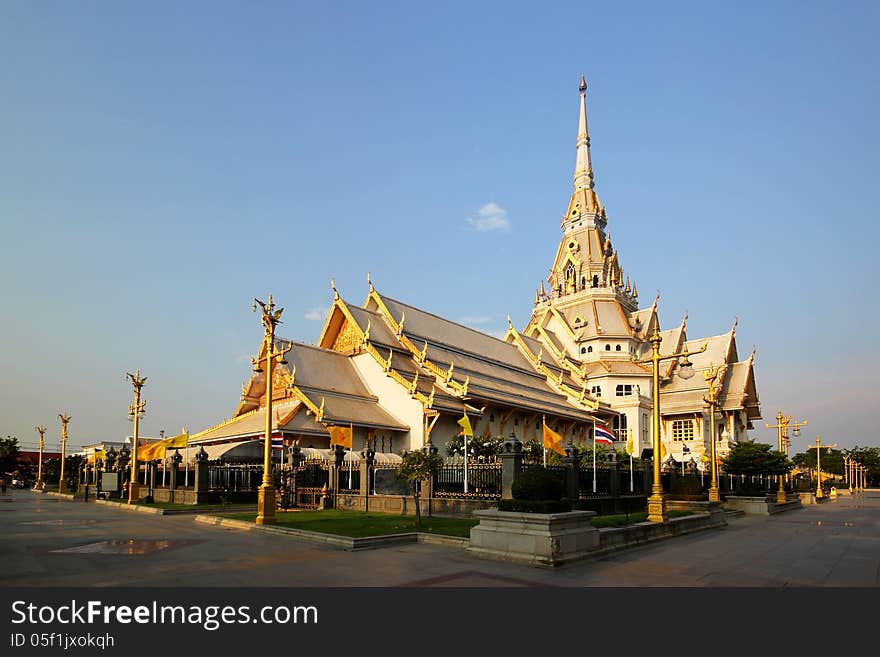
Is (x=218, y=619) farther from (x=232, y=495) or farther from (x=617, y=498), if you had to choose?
(x=232, y=495)

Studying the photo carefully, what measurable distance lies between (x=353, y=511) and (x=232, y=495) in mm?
8215

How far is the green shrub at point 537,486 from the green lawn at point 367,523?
2825 millimetres

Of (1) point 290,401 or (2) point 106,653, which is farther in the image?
(1) point 290,401

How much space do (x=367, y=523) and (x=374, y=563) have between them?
6707 millimetres

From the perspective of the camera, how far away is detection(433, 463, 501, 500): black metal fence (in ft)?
69.7

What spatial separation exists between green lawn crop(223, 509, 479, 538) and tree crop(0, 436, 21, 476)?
49.8 m

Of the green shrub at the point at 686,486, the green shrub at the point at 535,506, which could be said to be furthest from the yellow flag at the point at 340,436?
the green shrub at the point at 686,486

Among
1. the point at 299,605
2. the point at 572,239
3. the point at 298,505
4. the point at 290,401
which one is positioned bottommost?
the point at 298,505

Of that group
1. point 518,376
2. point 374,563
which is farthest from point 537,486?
point 518,376

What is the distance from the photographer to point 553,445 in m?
22.4

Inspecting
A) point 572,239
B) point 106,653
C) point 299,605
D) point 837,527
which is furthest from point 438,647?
point 572,239

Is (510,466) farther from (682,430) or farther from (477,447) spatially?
(682,430)

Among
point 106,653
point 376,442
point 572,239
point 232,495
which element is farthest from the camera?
point 572,239

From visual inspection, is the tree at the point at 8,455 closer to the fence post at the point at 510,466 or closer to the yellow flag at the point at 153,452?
the yellow flag at the point at 153,452
